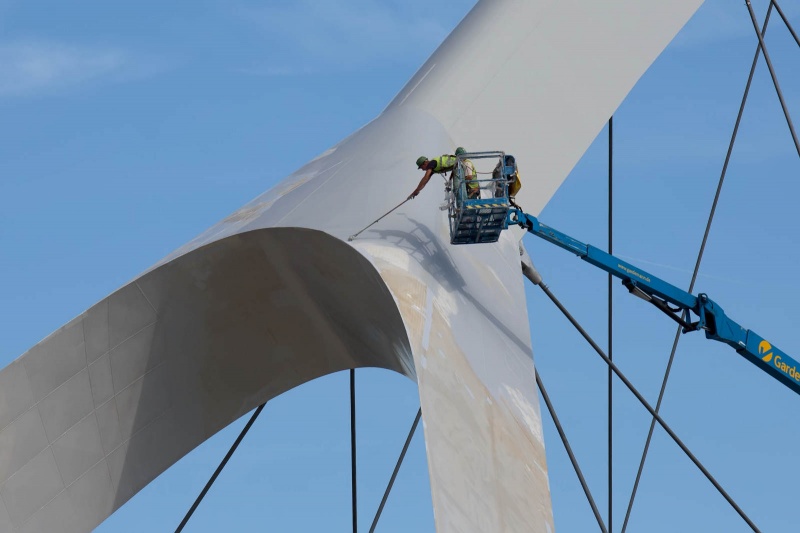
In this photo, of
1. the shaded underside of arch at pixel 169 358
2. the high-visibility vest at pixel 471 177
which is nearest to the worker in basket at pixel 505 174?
the high-visibility vest at pixel 471 177

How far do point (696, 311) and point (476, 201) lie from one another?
708 centimetres

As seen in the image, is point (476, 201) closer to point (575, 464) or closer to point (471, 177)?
point (471, 177)

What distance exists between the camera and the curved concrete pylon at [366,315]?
20.1 m

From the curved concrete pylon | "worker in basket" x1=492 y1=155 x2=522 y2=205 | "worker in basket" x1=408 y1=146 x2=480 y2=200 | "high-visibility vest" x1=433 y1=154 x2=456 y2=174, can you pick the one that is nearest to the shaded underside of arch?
the curved concrete pylon

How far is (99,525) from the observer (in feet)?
A: 82.8

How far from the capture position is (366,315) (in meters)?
23.3

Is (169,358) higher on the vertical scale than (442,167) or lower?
lower

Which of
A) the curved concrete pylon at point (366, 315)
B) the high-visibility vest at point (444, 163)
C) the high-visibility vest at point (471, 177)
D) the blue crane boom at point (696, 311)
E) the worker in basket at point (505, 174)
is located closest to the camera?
the curved concrete pylon at point (366, 315)

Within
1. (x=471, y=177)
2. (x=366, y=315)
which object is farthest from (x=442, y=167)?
(x=366, y=315)

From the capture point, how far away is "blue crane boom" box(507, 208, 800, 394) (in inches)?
1027

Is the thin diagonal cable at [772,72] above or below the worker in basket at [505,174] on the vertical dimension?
above

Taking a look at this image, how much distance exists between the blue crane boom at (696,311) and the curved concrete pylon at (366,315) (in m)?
1.40

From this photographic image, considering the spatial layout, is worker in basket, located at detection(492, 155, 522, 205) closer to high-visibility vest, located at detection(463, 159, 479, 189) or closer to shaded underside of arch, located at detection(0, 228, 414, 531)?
high-visibility vest, located at detection(463, 159, 479, 189)

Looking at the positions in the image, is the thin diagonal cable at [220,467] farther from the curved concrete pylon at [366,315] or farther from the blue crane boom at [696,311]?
the blue crane boom at [696,311]
